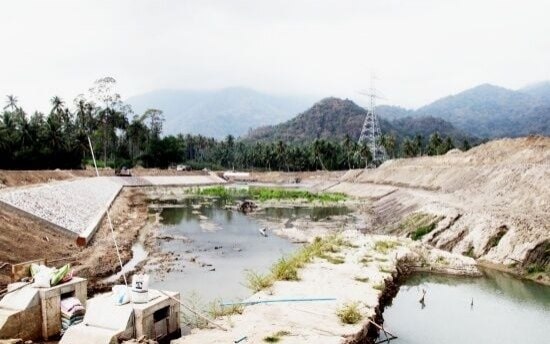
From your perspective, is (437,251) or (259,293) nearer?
(259,293)

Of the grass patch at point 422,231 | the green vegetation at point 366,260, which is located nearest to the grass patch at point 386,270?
the green vegetation at point 366,260

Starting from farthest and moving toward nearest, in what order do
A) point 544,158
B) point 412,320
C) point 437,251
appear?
point 544,158, point 437,251, point 412,320

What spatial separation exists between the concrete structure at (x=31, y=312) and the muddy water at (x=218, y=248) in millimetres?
5807

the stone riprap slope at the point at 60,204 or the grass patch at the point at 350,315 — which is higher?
the stone riprap slope at the point at 60,204

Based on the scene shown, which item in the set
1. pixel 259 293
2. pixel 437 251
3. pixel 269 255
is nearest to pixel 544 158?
pixel 437 251

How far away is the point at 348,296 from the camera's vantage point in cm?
1670

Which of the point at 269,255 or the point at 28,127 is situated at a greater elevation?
the point at 28,127

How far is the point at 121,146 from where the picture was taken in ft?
385

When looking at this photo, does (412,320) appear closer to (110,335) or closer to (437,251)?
(437,251)

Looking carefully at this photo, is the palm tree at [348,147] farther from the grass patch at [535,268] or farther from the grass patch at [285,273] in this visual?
the grass patch at [285,273]

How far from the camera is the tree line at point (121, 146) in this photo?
75.6 meters

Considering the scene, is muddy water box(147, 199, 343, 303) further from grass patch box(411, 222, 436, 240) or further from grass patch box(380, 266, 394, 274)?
grass patch box(411, 222, 436, 240)

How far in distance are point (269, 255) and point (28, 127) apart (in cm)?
6112

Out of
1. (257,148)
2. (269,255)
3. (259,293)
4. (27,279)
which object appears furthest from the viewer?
(257,148)
